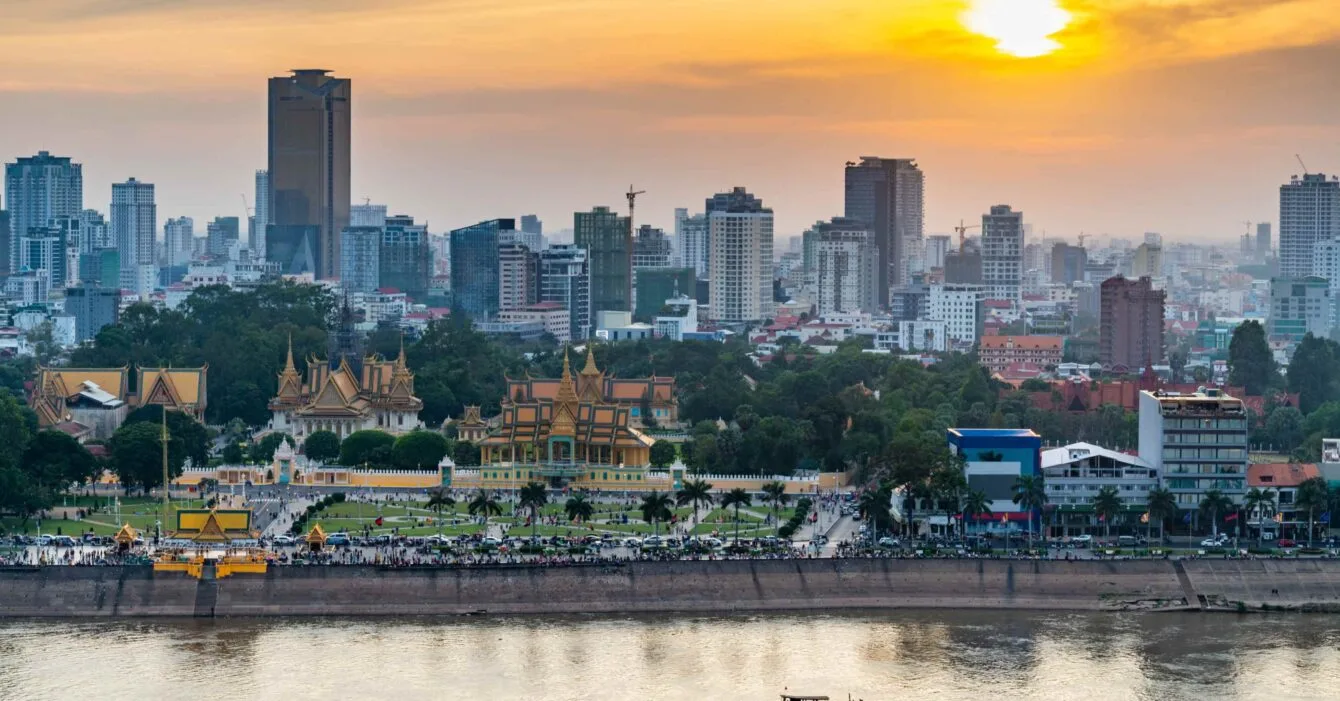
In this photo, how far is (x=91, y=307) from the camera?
175 metres

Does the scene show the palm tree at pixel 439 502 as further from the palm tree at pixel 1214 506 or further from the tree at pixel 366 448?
the palm tree at pixel 1214 506

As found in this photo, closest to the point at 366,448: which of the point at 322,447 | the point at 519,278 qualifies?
the point at 322,447

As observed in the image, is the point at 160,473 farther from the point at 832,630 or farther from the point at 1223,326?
the point at 1223,326

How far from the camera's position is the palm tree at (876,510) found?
70375 mm

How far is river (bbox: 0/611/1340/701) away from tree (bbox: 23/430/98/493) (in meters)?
14.6

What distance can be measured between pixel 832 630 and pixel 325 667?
12.7 meters

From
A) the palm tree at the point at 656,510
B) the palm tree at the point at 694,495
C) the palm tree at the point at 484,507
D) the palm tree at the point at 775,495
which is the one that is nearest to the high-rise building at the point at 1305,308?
the palm tree at the point at 775,495

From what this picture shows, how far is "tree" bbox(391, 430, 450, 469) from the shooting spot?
8491cm

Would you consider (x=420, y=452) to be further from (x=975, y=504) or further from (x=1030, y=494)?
(x=1030, y=494)

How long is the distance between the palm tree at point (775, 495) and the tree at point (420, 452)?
13.0 m

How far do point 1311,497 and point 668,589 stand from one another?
18.9 meters

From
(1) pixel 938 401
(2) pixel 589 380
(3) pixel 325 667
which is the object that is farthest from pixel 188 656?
(1) pixel 938 401

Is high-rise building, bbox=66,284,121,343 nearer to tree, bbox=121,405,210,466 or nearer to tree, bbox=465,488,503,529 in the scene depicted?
tree, bbox=121,405,210,466

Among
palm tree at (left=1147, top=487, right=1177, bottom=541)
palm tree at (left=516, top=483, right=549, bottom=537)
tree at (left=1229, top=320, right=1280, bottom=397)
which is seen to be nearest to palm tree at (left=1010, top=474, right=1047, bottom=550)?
palm tree at (left=1147, top=487, right=1177, bottom=541)
